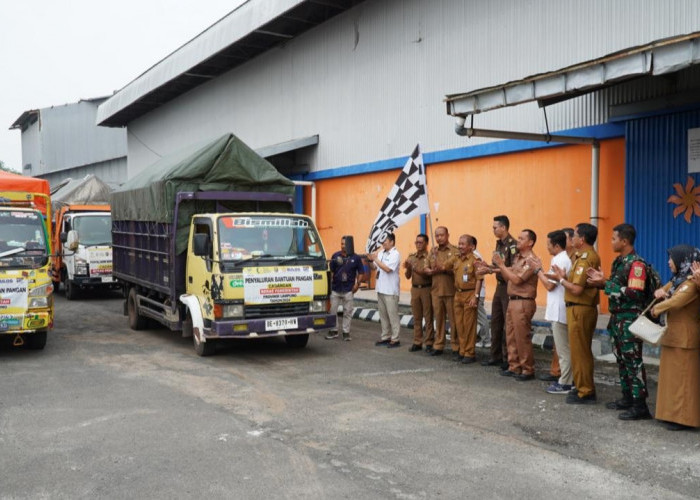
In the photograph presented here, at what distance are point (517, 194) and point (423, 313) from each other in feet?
14.5

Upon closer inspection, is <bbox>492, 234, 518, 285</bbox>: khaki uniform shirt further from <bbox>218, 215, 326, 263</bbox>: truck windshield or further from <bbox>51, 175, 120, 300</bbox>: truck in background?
<bbox>51, 175, 120, 300</bbox>: truck in background

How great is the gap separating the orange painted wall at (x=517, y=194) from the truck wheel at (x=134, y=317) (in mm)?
6585

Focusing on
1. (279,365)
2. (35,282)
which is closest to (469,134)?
(279,365)

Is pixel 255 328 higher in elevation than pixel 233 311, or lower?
lower

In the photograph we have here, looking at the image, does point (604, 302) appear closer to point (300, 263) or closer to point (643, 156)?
point (643, 156)

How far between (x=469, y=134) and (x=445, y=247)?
218 centimetres

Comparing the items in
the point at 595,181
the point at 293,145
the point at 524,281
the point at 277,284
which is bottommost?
the point at 277,284

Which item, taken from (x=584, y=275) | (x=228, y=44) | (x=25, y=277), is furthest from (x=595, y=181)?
(x=228, y=44)

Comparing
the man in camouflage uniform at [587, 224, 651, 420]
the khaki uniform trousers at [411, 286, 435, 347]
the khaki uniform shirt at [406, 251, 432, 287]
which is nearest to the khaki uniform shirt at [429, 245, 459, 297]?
the khaki uniform shirt at [406, 251, 432, 287]

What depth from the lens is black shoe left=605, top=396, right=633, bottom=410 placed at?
6.63 meters

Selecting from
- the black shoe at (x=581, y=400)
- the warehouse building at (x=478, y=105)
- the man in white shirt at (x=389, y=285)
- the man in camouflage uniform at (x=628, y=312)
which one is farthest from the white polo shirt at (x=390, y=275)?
the man in camouflage uniform at (x=628, y=312)

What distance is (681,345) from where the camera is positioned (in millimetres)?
6012

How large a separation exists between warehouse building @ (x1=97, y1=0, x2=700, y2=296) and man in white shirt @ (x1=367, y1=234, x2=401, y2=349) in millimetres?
2336

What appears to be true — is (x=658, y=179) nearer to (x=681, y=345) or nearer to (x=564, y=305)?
(x=564, y=305)
